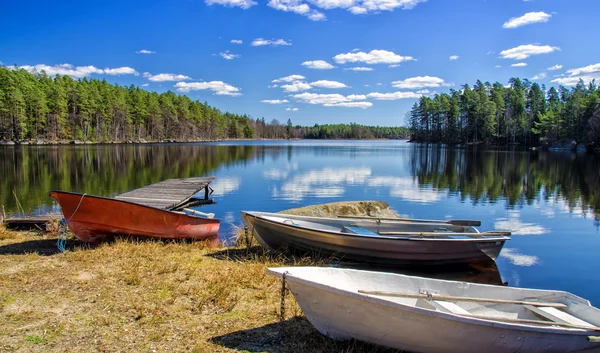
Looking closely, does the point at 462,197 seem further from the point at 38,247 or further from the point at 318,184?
the point at 38,247

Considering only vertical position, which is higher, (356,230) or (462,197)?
(356,230)

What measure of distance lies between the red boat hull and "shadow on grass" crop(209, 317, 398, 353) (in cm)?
568

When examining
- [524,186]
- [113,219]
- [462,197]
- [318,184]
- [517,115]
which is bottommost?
[462,197]

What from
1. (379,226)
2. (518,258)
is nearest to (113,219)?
(379,226)

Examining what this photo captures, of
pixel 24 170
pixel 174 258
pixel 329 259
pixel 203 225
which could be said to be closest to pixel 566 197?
pixel 329 259

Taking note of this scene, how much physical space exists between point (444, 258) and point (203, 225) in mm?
6487

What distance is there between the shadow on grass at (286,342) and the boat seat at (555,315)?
212cm

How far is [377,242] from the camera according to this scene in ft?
30.3

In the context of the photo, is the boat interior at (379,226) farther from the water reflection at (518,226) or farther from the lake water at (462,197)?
the water reflection at (518,226)

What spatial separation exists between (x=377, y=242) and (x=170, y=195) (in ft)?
34.6

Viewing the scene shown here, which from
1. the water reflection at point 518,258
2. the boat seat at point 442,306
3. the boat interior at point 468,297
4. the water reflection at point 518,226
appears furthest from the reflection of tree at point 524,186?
the boat seat at point 442,306

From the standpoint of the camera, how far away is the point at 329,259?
9484 millimetres

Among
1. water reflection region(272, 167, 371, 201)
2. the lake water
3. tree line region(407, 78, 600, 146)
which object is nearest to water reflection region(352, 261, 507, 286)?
the lake water

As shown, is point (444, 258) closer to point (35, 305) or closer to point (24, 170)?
point (35, 305)
